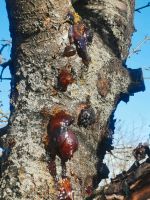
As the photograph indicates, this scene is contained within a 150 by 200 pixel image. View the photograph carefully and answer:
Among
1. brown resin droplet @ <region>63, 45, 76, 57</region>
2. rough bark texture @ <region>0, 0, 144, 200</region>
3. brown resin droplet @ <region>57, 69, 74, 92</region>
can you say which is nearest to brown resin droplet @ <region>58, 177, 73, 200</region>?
rough bark texture @ <region>0, 0, 144, 200</region>

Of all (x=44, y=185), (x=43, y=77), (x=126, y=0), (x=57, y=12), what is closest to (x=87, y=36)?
(x=57, y=12)

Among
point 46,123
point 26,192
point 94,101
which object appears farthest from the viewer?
point 94,101

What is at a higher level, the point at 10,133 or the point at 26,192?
the point at 10,133

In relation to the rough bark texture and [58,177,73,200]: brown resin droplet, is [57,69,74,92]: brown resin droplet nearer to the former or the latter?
the rough bark texture

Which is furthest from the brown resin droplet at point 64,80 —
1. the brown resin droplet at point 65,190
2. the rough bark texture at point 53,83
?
the brown resin droplet at point 65,190

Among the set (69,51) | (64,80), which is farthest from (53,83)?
(69,51)

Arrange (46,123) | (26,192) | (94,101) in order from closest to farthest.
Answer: (26,192)
(46,123)
(94,101)

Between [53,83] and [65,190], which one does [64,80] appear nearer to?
[53,83]

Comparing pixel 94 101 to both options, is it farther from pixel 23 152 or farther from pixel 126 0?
pixel 126 0
